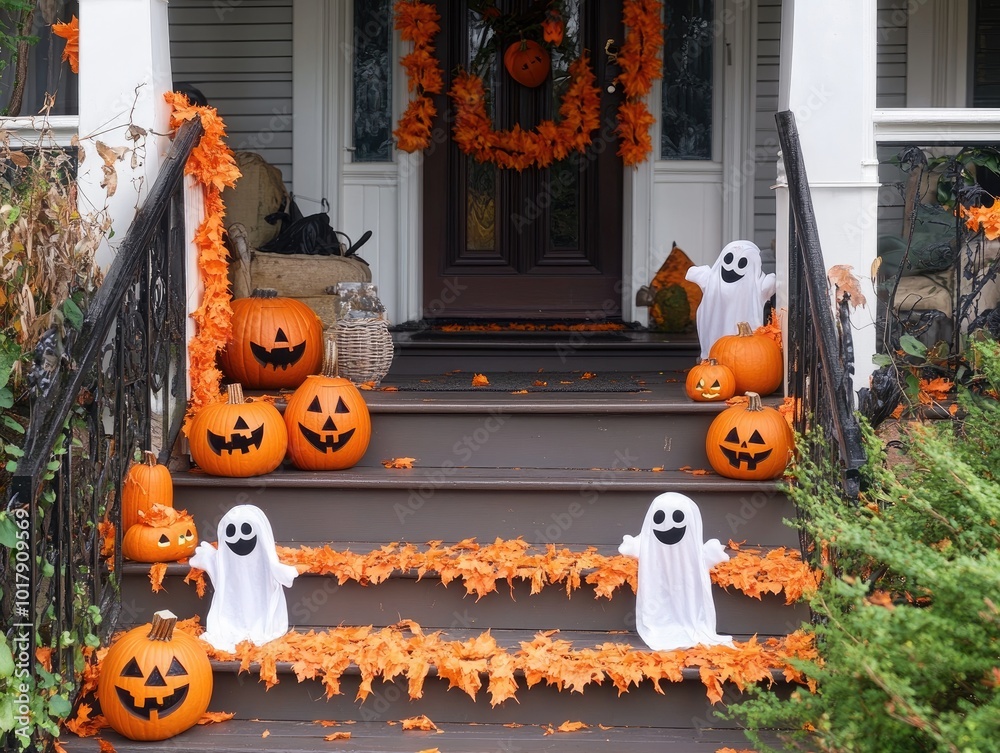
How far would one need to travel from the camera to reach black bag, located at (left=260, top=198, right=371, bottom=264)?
5.80 meters

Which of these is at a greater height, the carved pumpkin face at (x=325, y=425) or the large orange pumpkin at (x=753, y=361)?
the large orange pumpkin at (x=753, y=361)

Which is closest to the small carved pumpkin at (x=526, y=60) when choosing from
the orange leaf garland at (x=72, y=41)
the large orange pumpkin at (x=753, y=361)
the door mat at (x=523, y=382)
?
the door mat at (x=523, y=382)

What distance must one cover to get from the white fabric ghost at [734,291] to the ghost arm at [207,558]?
2367 millimetres

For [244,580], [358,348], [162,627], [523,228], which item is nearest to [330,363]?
[358,348]

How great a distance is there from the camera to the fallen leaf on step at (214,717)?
10.2 ft

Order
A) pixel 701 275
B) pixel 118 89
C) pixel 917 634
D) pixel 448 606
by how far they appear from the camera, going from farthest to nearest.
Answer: pixel 701 275, pixel 118 89, pixel 448 606, pixel 917 634

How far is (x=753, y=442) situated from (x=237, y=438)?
5.96 ft

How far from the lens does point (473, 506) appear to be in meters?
3.77

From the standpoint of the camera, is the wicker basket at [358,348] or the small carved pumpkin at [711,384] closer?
the small carved pumpkin at [711,384]

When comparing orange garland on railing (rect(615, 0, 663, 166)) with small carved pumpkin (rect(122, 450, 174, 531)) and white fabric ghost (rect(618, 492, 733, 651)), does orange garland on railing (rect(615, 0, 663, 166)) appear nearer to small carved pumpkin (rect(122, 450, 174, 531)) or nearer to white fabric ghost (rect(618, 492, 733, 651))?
white fabric ghost (rect(618, 492, 733, 651))

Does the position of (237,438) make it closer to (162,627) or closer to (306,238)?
(162,627)

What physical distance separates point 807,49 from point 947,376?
1366 millimetres

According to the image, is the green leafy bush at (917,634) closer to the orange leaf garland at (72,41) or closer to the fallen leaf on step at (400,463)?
the fallen leaf on step at (400,463)

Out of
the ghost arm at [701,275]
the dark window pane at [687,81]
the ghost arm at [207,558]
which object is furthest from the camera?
the dark window pane at [687,81]
